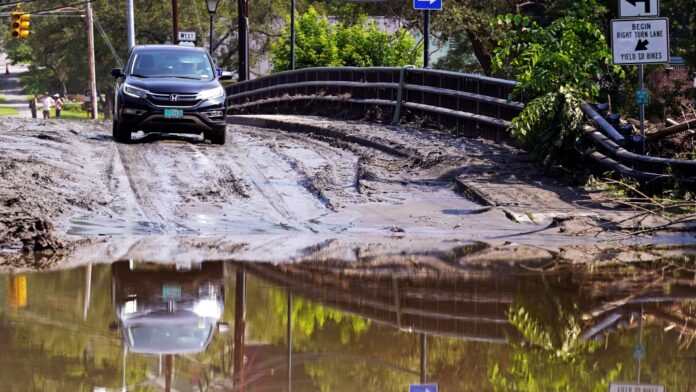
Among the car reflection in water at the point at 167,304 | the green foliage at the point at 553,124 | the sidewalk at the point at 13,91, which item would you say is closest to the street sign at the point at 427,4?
the green foliage at the point at 553,124

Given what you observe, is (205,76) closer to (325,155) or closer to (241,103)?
(325,155)

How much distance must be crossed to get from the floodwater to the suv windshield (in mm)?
11560

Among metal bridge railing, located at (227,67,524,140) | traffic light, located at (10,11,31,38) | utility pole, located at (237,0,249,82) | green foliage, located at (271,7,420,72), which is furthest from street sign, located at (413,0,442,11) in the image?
traffic light, located at (10,11,31,38)

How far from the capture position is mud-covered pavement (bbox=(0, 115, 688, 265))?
11.8 metres

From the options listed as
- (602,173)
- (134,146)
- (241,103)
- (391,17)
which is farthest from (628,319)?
(391,17)

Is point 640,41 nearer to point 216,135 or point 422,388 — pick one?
point 216,135

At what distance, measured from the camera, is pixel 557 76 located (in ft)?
55.7

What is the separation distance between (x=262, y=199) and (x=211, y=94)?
671 centimetres

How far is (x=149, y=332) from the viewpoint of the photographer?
25.4 ft

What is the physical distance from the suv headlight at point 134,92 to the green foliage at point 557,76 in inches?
239

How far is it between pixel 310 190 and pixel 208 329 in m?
7.83

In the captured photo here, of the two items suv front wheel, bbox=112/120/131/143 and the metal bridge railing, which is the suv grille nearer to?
suv front wheel, bbox=112/120/131/143

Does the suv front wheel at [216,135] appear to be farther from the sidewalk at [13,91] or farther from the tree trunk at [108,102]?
the sidewalk at [13,91]

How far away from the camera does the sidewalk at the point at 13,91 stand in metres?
114
